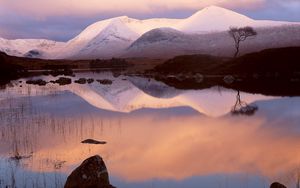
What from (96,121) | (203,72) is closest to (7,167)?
(96,121)

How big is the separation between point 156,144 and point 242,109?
55.7ft

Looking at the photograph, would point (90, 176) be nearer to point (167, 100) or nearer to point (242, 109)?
point (242, 109)

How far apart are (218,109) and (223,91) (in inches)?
689

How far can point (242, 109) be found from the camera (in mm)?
37938

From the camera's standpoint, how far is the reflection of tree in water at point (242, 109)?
35491mm

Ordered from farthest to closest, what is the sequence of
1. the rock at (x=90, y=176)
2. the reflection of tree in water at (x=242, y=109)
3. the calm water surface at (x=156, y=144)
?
the reflection of tree in water at (x=242, y=109), the calm water surface at (x=156, y=144), the rock at (x=90, y=176)

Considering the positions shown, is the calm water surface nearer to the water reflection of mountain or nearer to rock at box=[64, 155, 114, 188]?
the water reflection of mountain

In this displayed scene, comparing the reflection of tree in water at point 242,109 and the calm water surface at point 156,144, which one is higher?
the calm water surface at point 156,144

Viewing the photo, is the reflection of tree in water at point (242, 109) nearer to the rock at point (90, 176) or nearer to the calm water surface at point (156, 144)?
the calm water surface at point (156, 144)

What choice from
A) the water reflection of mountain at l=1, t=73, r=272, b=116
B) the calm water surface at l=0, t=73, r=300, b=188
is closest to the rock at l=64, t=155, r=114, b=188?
the calm water surface at l=0, t=73, r=300, b=188

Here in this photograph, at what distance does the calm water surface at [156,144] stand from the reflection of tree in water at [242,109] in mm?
644

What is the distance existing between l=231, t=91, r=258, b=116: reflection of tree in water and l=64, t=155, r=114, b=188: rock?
73.5ft

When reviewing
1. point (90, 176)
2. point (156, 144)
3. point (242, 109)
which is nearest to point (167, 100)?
point (242, 109)

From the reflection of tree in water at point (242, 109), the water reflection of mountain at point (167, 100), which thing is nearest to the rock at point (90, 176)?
the water reflection of mountain at point (167, 100)
